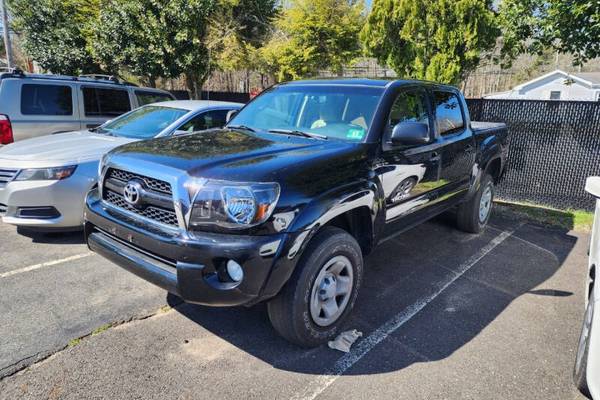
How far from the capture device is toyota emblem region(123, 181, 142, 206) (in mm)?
2828

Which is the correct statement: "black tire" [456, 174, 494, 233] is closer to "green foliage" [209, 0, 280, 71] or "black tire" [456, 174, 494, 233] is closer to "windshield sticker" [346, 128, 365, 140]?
"windshield sticker" [346, 128, 365, 140]

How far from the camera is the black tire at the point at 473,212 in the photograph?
555 centimetres

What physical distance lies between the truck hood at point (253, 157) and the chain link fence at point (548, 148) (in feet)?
17.9

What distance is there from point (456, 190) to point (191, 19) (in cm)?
1014

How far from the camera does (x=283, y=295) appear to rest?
278 centimetres

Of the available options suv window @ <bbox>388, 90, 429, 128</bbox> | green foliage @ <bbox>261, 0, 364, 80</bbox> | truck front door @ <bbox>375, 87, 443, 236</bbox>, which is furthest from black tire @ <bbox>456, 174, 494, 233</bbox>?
green foliage @ <bbox>261, 0, 364, 80</bbox>

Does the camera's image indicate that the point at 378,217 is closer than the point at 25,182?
Yes

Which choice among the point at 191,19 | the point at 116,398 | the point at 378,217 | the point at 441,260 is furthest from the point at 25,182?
the point at 191,19

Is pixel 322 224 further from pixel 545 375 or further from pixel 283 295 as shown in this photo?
pixel 545 375

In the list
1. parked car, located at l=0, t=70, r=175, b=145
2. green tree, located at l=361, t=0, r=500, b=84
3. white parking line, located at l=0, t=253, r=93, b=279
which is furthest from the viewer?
green tree, located at l=361, t=0, r=500, b=84

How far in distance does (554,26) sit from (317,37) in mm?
6967

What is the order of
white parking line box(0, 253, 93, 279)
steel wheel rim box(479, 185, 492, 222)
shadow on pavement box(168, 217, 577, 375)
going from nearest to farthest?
shadow on pavement box(168, 217, 577, 375), white parking line box(0, 253, 93, 279), steel wheel rim box(479, 185, 492, 222)

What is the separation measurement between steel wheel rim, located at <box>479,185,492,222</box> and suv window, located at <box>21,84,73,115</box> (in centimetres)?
644

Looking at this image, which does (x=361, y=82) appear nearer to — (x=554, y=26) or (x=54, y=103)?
(x=554, y=26)
